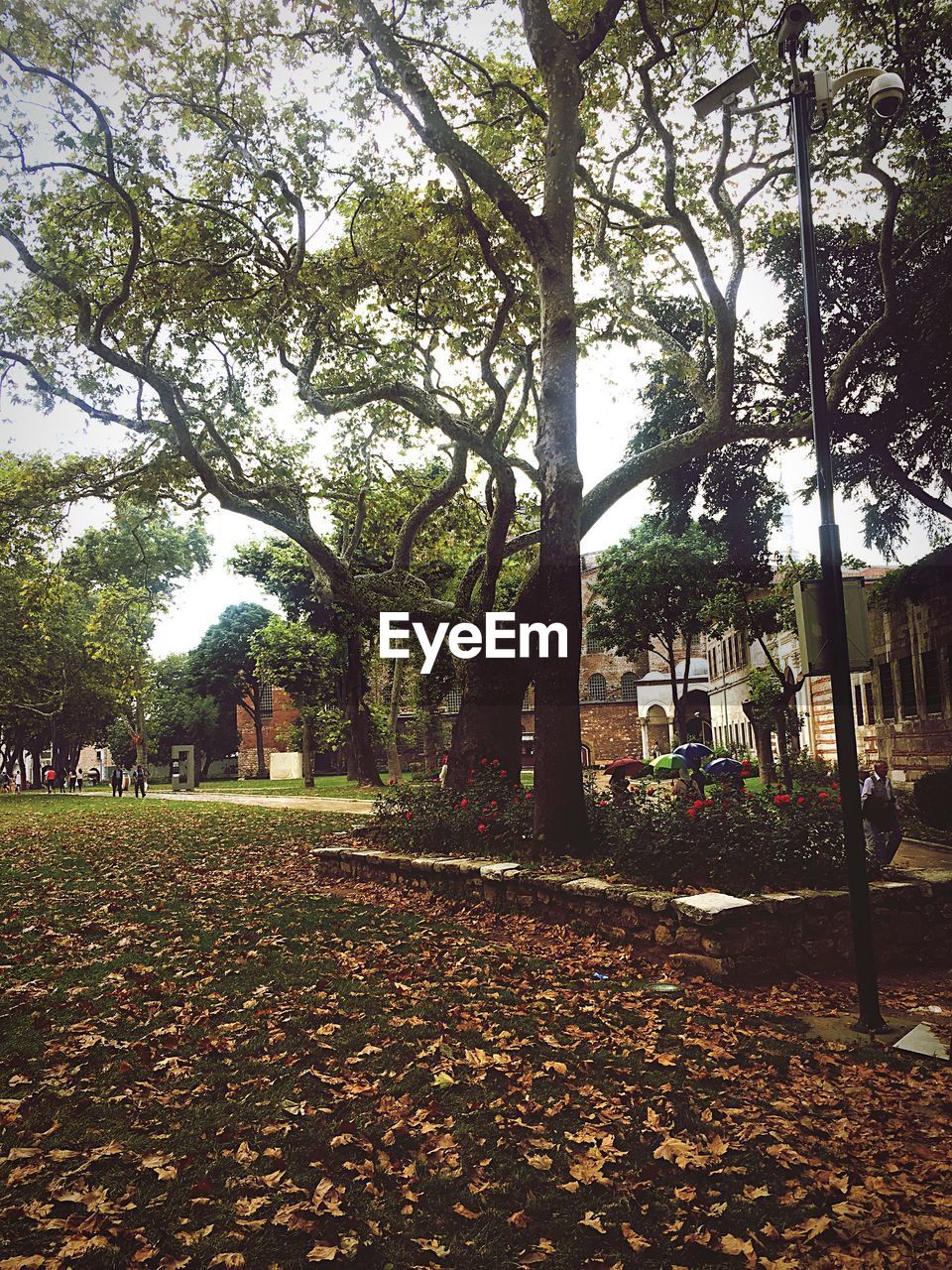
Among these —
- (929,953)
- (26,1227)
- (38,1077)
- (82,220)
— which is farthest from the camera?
(82,220)

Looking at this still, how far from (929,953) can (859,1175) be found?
421cm

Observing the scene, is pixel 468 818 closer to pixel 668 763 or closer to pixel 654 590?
pixel 668 763

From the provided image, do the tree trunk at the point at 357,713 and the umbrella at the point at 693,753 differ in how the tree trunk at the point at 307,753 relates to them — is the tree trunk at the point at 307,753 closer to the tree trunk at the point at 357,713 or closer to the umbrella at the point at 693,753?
the tree trunk at the point at 357,713

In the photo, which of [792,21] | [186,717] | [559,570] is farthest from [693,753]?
[186,717]

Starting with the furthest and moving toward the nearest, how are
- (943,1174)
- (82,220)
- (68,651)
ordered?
(68,651) < (82,220) < (943,1174)

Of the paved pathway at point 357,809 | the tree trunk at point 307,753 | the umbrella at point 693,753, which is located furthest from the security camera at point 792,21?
the tree trunk at point 307,753

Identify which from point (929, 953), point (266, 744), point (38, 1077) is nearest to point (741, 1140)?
point (38, 1077)

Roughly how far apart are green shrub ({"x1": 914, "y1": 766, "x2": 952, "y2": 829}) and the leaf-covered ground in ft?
35.4

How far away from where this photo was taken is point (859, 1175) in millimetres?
3811

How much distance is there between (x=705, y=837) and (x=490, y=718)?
18.8ft

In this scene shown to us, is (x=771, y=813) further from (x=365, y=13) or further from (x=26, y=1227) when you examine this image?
(x=365, y=13)

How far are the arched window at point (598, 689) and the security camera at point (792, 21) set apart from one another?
171 ft

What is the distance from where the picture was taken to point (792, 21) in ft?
20.2

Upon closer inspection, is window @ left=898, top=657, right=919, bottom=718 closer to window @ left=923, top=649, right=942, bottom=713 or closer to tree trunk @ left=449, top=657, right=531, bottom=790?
window @ left=923, top=649, right=942, bottom=713
